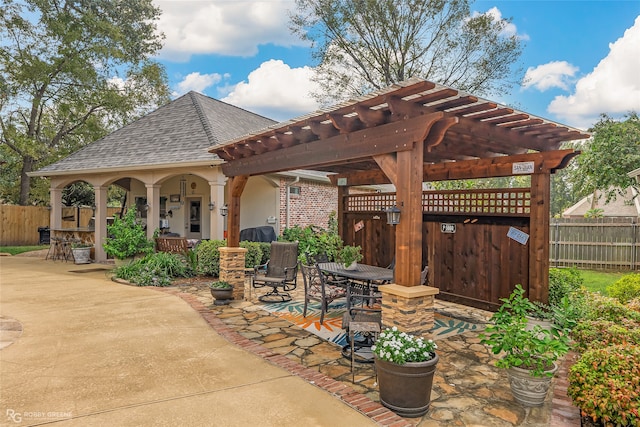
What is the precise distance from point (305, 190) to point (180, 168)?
4207 mm

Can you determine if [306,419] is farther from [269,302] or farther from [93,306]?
[93,306]

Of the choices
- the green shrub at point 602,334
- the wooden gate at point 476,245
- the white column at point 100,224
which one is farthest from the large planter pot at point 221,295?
the white column at point 100,224

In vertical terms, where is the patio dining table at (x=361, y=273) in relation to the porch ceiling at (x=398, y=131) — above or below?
below

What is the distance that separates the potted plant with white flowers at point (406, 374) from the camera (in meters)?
3.20

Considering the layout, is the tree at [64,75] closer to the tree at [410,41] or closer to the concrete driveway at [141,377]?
the tree at [410,41]

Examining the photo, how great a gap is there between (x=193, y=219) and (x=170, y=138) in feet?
9.37

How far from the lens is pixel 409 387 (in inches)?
126

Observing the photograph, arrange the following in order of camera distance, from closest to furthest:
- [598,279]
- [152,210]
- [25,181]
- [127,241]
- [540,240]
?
[540,240] → [598,279] → [127,241] → [152,210] → [25,181]

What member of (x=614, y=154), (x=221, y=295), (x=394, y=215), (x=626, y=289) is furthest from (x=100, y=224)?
(x=614, y=154)

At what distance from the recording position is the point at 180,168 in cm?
1090

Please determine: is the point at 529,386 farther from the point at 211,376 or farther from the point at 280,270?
the point at 280,270

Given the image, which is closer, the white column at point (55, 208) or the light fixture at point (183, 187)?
the light fixture at point (183, 187)

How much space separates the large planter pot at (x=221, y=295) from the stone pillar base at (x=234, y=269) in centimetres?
43

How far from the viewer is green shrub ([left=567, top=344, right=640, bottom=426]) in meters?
2.77
